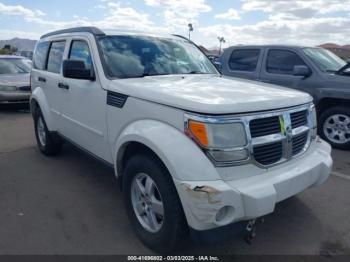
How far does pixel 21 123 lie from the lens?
862cm

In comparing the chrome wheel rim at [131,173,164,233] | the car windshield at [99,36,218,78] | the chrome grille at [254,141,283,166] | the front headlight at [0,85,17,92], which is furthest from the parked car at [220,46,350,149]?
the front headlight at [0,85,17,92]

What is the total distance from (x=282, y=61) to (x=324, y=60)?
2.57ft

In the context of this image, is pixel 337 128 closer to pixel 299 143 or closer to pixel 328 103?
pixel 328 103

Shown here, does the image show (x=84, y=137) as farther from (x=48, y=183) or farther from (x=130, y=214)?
(x=130, y=214)

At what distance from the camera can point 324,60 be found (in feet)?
22.5

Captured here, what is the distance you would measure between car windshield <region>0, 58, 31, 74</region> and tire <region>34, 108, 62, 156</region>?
20.6 feet

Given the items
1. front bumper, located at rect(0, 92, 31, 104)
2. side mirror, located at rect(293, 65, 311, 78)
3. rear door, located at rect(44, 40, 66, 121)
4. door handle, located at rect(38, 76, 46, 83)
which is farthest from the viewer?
front bumper, located at rect(0, 92, 31, 104)

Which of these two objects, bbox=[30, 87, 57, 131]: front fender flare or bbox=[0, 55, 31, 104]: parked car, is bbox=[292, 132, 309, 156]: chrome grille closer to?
bbox=[30, 87, 57, 131]: front fender flare

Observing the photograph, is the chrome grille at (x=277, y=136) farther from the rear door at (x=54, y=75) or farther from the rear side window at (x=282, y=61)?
the rear side window at (x=282, y=61)

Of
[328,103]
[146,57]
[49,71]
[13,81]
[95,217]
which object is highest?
[146,57]

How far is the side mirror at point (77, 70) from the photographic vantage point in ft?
12.0

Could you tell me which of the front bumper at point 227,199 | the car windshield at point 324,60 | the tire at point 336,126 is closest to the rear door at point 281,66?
the car windshield at point 324,60

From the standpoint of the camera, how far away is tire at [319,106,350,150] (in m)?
6.24

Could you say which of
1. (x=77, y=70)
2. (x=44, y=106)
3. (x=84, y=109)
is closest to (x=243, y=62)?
(x=44, y=106)
